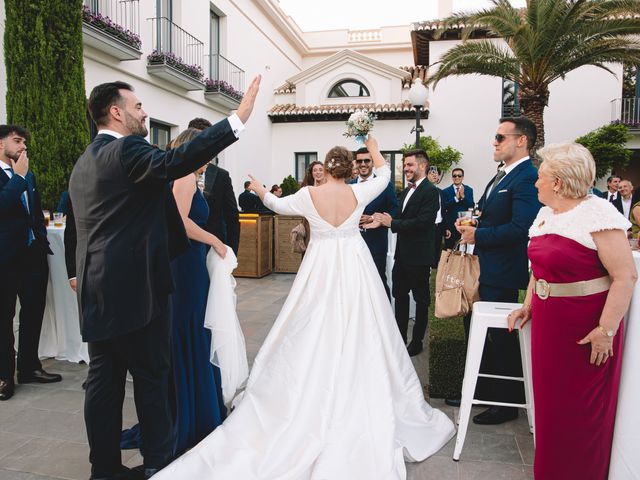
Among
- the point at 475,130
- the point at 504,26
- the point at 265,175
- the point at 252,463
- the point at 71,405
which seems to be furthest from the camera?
the point at 265,175

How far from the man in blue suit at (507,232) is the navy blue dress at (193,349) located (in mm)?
1798

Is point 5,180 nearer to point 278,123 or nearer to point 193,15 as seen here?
point 193,15

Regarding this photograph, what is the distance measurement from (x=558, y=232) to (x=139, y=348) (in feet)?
7.16

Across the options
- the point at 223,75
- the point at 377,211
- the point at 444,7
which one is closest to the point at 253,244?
the point at 377,211

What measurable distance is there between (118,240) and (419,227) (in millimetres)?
3118

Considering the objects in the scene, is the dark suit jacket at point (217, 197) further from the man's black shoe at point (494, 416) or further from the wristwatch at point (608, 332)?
the wristwatch at point (608, 332)

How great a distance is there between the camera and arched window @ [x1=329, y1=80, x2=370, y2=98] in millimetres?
19578

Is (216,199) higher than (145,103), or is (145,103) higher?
(145,103)

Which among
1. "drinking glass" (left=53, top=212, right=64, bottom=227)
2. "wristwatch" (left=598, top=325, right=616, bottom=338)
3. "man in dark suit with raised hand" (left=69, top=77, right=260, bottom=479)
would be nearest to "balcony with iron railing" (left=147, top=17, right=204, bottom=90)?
"drinking glass" (left=53, top=212, right=64, bottom=227)

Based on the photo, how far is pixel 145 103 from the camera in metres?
11.6

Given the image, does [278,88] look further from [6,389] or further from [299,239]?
[6,389]

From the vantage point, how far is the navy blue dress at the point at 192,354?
3025 millimetres

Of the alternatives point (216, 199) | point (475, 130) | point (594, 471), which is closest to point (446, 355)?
point (594, 471)

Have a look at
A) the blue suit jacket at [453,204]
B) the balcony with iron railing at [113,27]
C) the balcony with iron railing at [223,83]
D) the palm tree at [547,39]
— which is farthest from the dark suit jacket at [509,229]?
the balcony with iron railing at [223,83]
